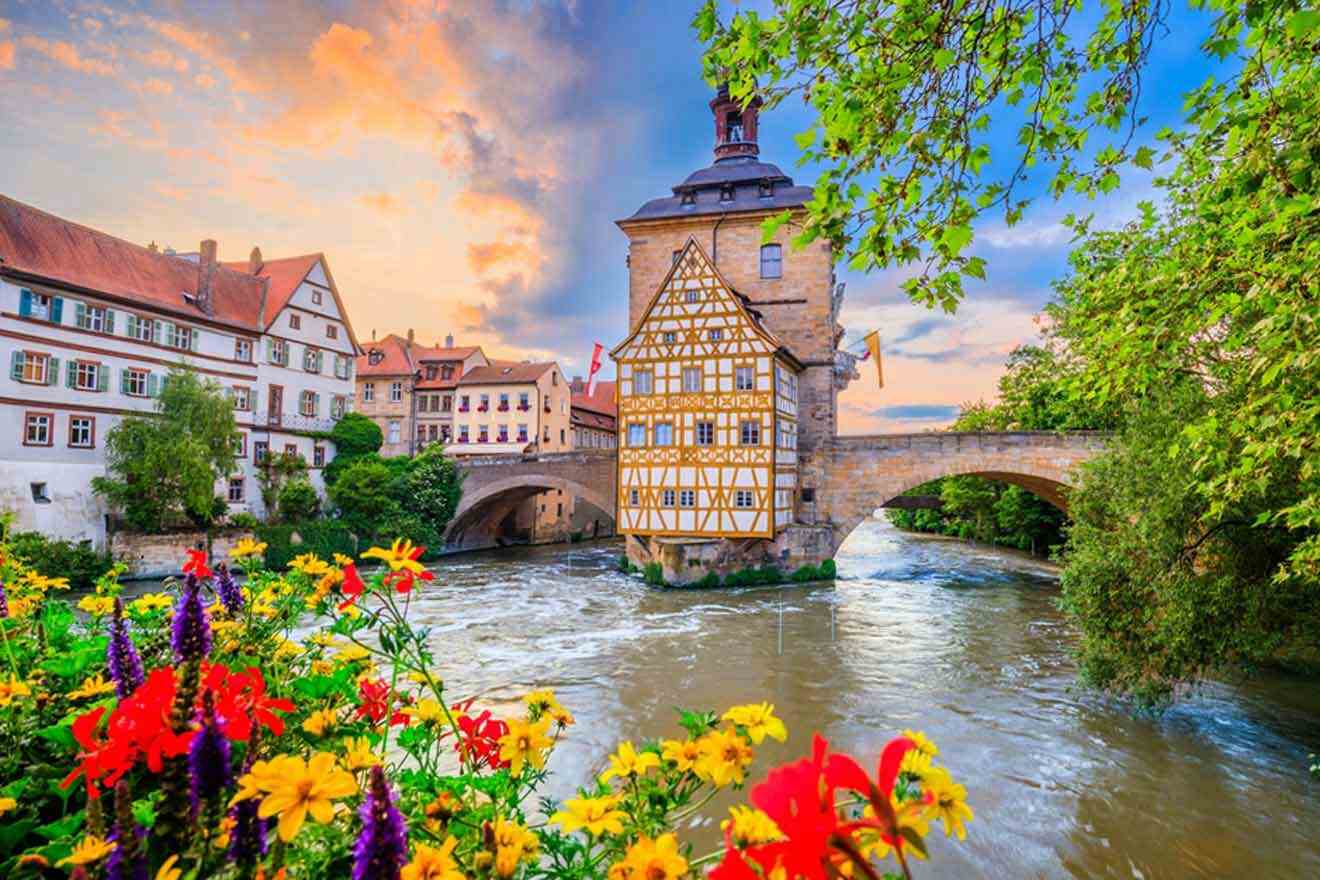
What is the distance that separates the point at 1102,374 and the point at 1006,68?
321 cm

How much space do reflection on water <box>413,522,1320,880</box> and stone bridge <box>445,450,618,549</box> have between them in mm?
5987

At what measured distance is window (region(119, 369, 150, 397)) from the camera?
20312 millimetres

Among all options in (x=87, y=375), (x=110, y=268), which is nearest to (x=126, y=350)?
(x=87, y=375)

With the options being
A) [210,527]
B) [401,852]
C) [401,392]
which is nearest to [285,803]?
[401,852]

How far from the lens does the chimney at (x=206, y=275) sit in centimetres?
2316

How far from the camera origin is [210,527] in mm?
19641

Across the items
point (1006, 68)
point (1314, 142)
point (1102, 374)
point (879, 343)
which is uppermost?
point (879, 343)

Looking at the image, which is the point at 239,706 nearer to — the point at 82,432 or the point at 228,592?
the point at 228,592

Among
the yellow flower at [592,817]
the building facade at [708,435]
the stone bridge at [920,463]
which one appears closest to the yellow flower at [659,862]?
the yellow flower at [592,817]

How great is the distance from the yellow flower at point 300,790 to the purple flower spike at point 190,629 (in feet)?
1.23

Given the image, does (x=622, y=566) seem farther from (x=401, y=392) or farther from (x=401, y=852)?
(x=401, y=852)

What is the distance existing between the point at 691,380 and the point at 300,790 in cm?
1920

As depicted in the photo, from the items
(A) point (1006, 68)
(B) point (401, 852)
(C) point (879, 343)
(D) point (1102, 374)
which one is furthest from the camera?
(C) point (879, 343)

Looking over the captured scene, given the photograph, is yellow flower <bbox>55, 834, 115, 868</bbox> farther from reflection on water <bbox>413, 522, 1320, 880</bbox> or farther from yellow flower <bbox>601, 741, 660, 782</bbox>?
reflection on water <bbox>413, 522, 1320, 880</bbox>
